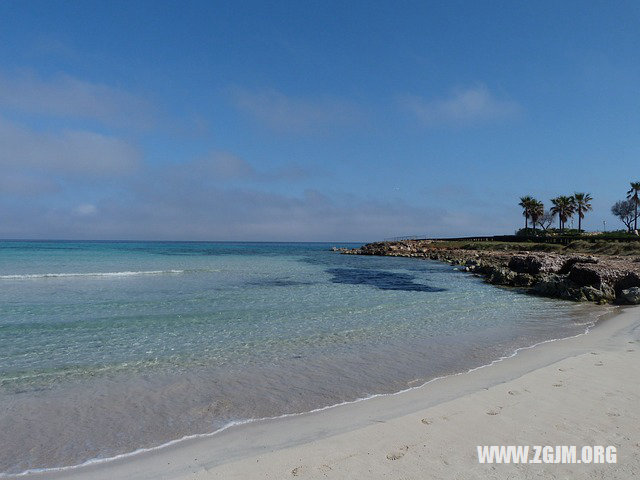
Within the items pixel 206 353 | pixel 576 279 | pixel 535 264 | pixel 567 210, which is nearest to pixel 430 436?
pixel 206 353

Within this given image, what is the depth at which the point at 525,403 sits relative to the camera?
6.86 meters

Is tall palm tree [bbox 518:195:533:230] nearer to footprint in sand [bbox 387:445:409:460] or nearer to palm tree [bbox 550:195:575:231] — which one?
palm tree [bbox 550:195:575:231]

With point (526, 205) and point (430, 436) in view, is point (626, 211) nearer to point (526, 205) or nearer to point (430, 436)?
point (526, 205)

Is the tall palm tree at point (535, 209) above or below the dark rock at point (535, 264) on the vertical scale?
above

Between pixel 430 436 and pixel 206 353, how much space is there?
677cm

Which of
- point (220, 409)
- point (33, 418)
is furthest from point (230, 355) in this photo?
point (33, 418)

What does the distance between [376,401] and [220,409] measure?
114 inches

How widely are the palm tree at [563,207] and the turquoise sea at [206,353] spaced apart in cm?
7924

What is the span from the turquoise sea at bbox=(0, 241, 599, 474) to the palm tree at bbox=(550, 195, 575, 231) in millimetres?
79238

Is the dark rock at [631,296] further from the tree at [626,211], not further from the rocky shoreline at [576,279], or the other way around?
the tree at [626,211]

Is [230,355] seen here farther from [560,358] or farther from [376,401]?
[560,358]

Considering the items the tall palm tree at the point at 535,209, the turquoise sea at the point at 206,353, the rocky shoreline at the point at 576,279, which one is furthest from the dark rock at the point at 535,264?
the tall palm tree at the point at 535,209

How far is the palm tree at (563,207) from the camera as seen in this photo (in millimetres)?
86500

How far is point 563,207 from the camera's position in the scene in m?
87.3
